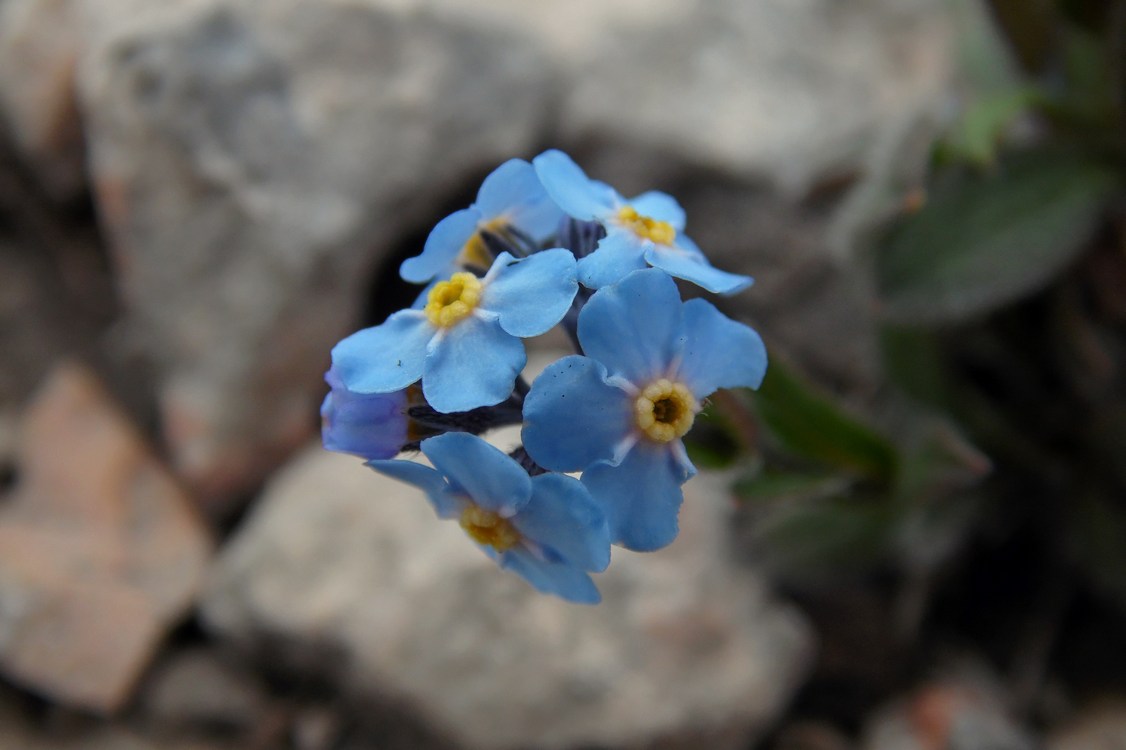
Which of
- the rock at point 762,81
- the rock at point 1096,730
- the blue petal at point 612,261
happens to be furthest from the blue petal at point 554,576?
the rock at point 762,81

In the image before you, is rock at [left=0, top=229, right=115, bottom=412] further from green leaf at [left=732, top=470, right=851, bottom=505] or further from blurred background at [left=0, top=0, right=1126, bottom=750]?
green leaf at [left=732, top=470, right=851, bottom=505]

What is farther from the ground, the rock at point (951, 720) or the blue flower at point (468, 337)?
the blue flower at point (468, 337)

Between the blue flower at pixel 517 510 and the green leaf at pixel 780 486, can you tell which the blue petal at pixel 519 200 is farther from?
the green leaf at pixel 780 486

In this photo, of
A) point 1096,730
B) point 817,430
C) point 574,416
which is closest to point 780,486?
point 817,430

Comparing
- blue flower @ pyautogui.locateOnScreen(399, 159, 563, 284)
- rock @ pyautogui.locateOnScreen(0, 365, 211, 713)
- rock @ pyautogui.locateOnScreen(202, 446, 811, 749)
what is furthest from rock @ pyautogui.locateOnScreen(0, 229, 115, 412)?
blue flower @ pyautogui.locateOnScreen(399, 159, 563, 284)

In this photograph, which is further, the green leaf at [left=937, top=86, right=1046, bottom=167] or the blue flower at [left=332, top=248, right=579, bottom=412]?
the green leaf at [left=937, top=86, right=1046, bottom=167]

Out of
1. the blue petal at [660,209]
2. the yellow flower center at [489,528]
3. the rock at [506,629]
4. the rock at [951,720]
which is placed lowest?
the rock at [951,720]

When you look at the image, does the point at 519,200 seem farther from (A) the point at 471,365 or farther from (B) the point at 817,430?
(B) the point at 817,430
